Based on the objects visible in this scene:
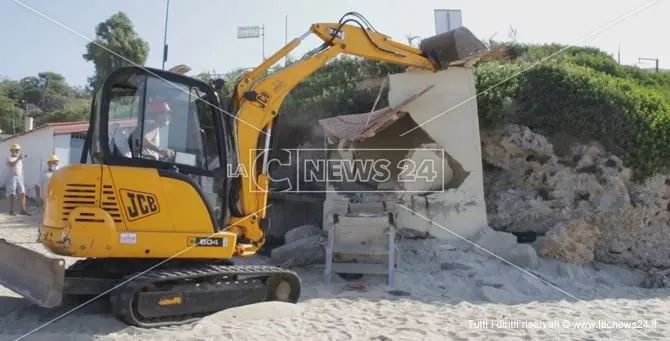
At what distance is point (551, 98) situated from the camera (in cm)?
1055

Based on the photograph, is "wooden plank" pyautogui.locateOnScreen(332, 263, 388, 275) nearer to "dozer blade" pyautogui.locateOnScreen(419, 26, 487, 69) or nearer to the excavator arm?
the excavator arm

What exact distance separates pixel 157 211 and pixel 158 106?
104cm

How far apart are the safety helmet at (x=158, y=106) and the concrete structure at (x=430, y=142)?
12.4 feet

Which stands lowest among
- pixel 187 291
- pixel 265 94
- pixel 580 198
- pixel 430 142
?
pixel 187 291

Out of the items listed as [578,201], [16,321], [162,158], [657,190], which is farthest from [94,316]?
[657,190]

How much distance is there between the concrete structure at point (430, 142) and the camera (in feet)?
31.2

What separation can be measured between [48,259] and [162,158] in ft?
4.51

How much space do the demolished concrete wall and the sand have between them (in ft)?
1.45

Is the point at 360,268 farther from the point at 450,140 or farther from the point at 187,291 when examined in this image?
the point at 450,140

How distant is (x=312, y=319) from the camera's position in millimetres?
6047

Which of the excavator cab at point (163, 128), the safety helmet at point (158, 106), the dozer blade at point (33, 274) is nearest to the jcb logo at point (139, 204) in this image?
the excavator cab at point (163, 128)

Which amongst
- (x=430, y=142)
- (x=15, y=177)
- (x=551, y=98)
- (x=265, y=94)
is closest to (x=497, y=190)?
(x=430, y=142)

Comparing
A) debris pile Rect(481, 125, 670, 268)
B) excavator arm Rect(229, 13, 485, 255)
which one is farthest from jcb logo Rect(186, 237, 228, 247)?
debris pile Rect(481, 125, 670, 268)

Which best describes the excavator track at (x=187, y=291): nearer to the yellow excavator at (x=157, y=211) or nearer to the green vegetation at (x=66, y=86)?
the yellow excavator at (x=157, y=211)
